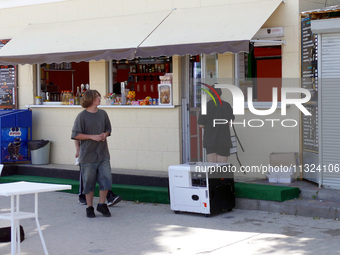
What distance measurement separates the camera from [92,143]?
896 centimetres

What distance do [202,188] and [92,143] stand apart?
168cm

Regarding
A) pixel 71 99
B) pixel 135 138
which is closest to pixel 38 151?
pixel 71 99

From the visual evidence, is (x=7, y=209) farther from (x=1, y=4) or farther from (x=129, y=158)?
(x=1, y=4)

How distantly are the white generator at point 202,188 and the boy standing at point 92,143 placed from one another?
995 millimetres

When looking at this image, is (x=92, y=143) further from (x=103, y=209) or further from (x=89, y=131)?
(x=103, y=209)

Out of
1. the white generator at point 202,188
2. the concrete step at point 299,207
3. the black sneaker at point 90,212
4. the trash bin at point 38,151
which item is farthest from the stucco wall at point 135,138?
the black sneaker at point 90,212

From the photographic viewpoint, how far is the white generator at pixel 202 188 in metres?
8.88

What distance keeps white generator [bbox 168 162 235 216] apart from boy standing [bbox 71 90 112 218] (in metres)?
0.99

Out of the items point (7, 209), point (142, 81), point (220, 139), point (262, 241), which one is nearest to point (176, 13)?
point (142, 81)

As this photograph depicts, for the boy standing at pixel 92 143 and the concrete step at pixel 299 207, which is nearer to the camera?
the concrete step at pixel 299 207

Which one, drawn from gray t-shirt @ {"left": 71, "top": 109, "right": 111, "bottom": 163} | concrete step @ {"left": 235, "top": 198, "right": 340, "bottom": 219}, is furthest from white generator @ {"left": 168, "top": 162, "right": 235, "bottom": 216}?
gray t-shirt @ {"left": 71, "top": 109, "right": 111, "bottom": 163}

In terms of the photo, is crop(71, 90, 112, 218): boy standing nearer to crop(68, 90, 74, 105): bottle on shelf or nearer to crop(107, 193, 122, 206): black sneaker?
crop(107, 193, 122, 206): black sneaker

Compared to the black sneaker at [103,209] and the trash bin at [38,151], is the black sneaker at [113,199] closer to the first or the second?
the black sneaker at [103,209]

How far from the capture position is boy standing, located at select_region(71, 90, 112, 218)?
29.2ft
